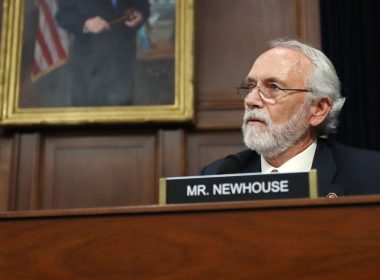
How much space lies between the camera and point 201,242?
1.60 meters

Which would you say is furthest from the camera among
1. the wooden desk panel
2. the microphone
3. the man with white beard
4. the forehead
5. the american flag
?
the american flag

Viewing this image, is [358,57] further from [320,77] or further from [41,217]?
[41,217]

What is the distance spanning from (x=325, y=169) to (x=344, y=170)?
0.08 meters

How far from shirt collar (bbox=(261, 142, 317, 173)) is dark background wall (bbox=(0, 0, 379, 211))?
3.92 feet

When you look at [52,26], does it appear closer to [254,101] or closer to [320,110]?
[254,101]

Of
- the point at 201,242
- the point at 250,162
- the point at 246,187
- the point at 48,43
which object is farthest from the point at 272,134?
the point at 48,43

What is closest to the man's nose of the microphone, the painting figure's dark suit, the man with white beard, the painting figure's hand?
the man with white beard

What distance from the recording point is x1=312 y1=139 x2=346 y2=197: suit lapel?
2.58 meters

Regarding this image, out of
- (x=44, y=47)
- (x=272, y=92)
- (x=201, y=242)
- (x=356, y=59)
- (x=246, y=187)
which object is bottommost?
(x=201, y=242)

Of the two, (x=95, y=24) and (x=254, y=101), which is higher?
(x=95, y=24)

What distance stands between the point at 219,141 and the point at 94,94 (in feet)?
2.61

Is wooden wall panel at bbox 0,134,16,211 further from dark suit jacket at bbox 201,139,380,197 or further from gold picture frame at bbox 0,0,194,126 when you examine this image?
dark suit jacket at bbox 201,139,380,197

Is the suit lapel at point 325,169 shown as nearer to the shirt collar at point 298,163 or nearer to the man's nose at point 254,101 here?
the shirt collar at point 298,163

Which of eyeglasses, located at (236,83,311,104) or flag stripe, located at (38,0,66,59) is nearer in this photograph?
eyeglasses, located at (236,83,311,104)
